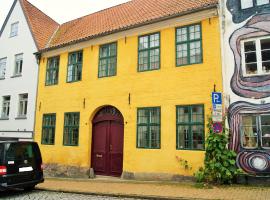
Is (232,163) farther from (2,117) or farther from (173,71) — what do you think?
(2,117)

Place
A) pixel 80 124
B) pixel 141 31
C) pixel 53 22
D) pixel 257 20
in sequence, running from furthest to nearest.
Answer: pixel 53 22 → pixel 80 124 → pixel 141 31 → pixel 257 20

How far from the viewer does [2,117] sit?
722 inches

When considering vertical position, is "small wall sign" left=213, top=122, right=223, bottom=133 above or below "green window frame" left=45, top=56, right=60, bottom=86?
below

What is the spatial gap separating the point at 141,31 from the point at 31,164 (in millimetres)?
7490

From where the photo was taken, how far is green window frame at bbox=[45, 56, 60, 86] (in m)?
16.1

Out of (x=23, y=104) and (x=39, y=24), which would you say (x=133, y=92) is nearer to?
(x=23, y=104)

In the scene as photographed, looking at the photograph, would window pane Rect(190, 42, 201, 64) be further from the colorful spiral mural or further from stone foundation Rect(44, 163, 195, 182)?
stone foundation Rect(44, 163, 195, 182)

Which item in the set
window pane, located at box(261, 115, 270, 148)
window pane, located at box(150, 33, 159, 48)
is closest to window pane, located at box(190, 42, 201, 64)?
window pane, located at box(150, 33, 159, 48)

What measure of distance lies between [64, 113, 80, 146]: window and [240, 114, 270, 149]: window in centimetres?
811

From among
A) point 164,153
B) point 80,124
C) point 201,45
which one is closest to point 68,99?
point 80,124

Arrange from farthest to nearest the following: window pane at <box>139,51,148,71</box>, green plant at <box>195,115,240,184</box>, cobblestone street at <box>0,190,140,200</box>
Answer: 1. window pane at <box>139,51,148,71</box>
2. green plant at <box>195,115,240,184</box>
3. cobblestone street at <box>0,190,140,200</box>

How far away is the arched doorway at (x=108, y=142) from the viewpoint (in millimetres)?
13211

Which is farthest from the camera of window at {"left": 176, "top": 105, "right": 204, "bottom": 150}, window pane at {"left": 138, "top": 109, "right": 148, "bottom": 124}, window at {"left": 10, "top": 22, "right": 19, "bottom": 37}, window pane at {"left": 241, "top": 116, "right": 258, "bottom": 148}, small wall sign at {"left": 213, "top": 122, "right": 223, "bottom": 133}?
window at {"left": 10, "top": 22, "right": 19, "bottom": 37}

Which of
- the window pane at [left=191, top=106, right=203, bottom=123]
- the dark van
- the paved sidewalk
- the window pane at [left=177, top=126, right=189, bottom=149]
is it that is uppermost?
the window pane at [left=191, top=106, right=203, bottom=123]
